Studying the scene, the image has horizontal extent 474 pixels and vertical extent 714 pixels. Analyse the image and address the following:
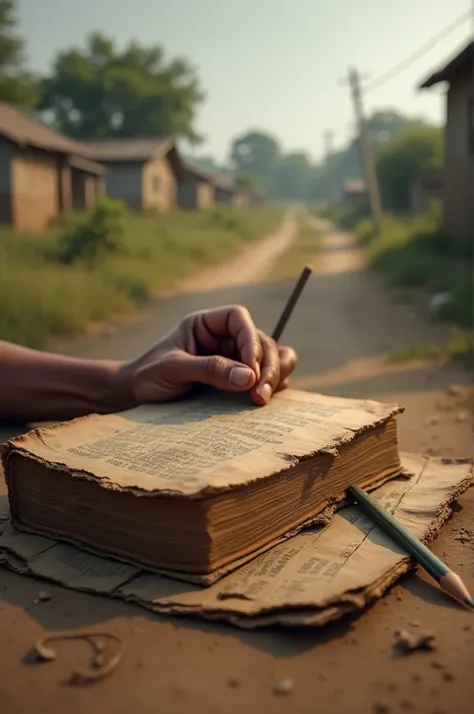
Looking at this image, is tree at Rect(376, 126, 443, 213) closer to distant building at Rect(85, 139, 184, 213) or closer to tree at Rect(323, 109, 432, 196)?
distant building at Rect(85, 139, 184, 213)

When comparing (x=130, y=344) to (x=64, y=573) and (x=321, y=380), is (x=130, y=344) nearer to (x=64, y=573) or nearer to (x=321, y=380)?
(x=321, y=380)

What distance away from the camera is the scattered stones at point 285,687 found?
3.70 ft

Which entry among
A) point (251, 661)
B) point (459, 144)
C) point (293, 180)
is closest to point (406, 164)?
point (459, 144)

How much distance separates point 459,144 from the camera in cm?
1112

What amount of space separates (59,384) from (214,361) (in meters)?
0.62

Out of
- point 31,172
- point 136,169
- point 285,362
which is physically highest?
point 136,169

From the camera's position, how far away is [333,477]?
1.71 meters

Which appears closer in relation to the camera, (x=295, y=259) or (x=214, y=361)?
(x=214, y=361)

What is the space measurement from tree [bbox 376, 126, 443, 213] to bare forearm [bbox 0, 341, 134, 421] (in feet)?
84.2

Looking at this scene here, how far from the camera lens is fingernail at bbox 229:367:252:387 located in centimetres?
191

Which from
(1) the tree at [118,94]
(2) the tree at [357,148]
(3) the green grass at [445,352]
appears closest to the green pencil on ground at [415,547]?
(3) the green grass at [445,352]

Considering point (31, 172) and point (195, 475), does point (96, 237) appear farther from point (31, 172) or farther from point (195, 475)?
point (195, 475)

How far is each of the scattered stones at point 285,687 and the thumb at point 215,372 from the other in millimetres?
887

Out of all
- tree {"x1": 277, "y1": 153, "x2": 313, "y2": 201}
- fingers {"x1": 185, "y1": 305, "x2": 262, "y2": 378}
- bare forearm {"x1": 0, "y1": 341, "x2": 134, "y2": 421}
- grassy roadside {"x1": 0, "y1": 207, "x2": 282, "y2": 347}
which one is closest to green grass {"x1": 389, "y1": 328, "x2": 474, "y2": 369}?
grassy roadside {"x1": 0, "y1": 207, "x2": 282, "y2": 347}
